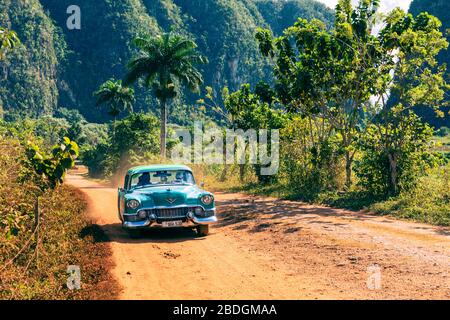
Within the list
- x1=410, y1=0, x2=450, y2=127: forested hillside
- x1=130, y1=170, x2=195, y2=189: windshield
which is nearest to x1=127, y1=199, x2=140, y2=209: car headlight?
x1=130, y1=170, x2=195, y2=189: windshield

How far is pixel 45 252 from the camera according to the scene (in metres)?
9.95

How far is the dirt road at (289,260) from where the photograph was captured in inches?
290

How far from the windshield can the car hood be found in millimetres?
765

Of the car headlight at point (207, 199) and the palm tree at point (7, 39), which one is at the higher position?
the palm tree at point (7, 39)

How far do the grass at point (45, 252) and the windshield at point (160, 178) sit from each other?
5.08ft

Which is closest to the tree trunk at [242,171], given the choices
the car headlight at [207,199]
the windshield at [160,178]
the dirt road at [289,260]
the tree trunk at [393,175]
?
the tree trunk at [393,175]

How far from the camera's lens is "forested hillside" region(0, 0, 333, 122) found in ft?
487

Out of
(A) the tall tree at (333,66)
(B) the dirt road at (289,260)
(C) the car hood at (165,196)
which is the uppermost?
(A) the tall tree at (333,66)

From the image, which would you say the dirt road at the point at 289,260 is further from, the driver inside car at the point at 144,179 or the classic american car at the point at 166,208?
the driver inside car at the point at 144,179

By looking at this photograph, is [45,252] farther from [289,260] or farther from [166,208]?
[289,260]

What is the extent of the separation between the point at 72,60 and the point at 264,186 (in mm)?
165053

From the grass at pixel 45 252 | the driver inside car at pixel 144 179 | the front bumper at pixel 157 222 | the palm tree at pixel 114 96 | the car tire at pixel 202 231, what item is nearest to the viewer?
the grass at pixel 45 252

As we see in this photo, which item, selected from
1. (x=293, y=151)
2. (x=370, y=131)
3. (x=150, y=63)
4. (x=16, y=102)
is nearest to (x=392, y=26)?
(x=370, y=131)

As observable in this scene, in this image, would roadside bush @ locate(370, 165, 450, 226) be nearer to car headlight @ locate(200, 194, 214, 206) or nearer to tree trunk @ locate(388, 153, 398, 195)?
tree trunk @ locate(388, 153, 398, 195)
